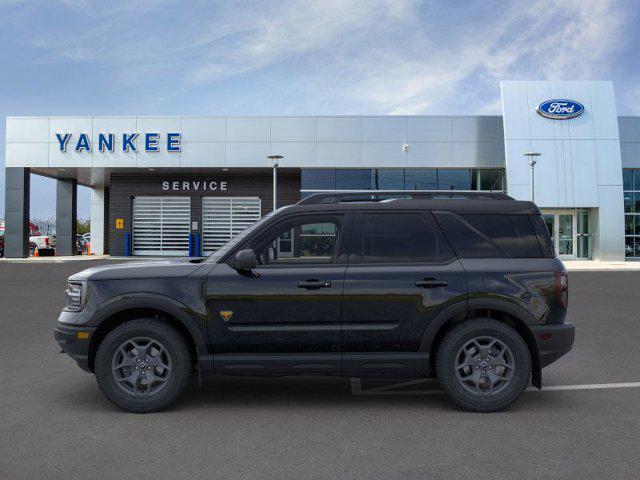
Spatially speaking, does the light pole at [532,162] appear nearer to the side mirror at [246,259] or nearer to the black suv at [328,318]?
the black suv at [328,318]

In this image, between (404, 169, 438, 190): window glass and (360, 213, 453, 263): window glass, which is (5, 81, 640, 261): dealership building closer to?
(404, 169, 438, 190): window glass

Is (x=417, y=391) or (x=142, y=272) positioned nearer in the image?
(x=142, y=272)

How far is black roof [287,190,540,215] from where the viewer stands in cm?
525

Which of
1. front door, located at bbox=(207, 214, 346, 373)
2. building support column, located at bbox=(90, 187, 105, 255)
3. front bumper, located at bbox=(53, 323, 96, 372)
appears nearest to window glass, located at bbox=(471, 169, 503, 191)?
building support column, located at bbox=(90, 187, 105, 255)

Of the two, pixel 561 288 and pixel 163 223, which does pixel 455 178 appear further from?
pixel 561 288

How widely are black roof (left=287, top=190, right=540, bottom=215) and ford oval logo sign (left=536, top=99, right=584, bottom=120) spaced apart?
27067mm

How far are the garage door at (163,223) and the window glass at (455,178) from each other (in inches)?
547

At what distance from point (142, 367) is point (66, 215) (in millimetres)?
35168

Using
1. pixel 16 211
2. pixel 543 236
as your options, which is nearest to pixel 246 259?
pixel 543 236

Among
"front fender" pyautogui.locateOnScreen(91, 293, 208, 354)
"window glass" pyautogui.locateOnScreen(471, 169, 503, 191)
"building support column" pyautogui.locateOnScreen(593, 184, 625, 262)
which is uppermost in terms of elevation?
"window glass" pyautogui.locateOnScreen(471, 169, 503, 191)

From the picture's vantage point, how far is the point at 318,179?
31422 millimetres

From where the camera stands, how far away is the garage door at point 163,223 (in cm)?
3350

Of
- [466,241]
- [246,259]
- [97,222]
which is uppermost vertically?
[97,222]

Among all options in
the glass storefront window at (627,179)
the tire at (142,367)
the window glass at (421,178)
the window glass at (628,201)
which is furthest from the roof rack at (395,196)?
the window glass at (628,201)
